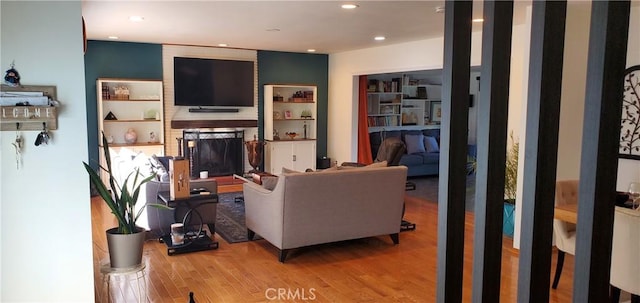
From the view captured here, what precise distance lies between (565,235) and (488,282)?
8.06 feet

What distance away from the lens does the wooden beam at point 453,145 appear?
4.66 feet

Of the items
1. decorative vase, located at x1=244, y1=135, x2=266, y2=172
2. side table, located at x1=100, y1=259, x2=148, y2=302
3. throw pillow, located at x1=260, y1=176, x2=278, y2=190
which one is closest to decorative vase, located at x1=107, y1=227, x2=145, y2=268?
side table, located at x1=100, y1=259, x2=148, y2=302

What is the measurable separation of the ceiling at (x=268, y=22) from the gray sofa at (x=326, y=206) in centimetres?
160

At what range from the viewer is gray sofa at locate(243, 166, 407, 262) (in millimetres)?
4301

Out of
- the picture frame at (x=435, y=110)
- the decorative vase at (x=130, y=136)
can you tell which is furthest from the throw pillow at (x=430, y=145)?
the decorative vase at (x=130, y=136)

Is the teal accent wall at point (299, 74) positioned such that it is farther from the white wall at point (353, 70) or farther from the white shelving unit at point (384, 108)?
the white shelving unit at point (384, 108)

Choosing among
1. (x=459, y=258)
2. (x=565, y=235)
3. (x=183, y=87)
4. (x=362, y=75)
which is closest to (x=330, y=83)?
(x=362, y=75)

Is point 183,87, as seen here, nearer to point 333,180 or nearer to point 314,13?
point 314,13

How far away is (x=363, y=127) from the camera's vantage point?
9094mm

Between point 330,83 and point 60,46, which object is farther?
point 330,83

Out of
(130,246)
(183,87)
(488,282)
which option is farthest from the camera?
(183,87)

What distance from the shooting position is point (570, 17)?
4.55 m

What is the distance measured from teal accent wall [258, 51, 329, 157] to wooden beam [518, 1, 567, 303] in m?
7.91

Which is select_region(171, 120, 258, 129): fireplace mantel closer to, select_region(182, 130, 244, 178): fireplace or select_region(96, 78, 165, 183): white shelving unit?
select_region(182, 130, 244, 178): fireplace
